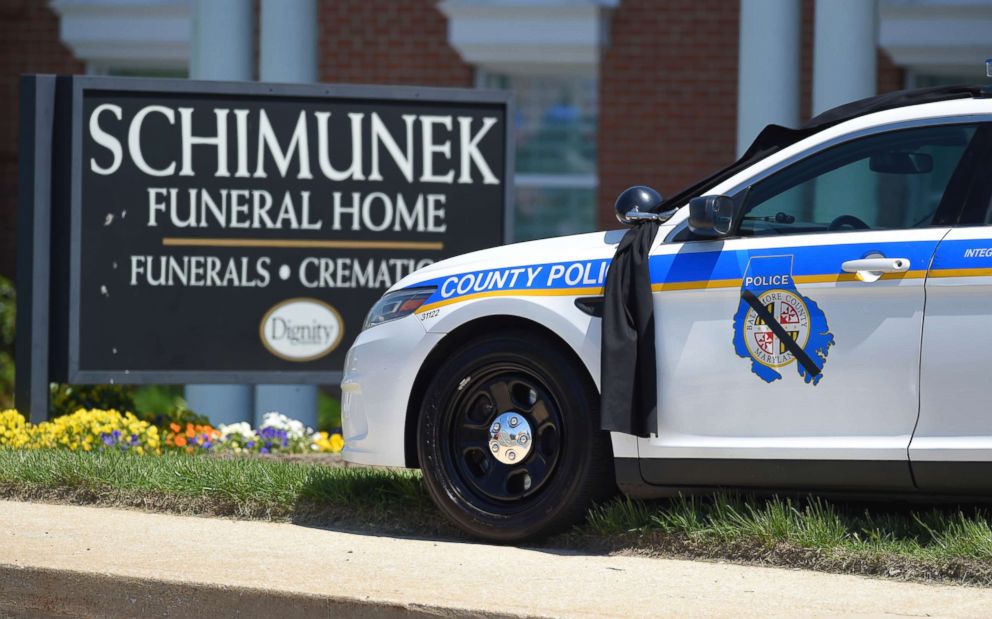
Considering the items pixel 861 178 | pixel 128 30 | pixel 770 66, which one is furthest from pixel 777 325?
pixel 128 30

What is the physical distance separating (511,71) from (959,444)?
25.7ft

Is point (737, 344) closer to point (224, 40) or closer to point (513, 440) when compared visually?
point (513, 440)

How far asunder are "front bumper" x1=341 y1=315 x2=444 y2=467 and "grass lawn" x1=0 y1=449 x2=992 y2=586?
0.35m

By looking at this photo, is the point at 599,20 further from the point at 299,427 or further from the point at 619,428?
the point at 619,428

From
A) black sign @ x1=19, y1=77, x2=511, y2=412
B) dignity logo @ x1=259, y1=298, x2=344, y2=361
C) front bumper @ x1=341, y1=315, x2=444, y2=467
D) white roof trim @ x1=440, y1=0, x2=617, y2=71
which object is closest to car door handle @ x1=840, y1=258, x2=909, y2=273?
front bumper @ x1=341, y1=315, x2=444, y2=467

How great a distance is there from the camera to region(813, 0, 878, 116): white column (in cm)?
947

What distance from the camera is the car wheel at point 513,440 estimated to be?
5461mm

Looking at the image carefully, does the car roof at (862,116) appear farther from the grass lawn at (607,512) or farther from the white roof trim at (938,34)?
the white roof trim at (938,34)

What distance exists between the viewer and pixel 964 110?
5.16 meters

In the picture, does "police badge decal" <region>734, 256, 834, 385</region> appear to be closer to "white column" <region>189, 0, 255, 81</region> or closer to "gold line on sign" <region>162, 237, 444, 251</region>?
A: "gold line on sign" <region>162, 237, 444, 251</region>

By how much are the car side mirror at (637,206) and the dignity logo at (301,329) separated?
3.39m

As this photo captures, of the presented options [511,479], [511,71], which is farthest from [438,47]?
[511,479]

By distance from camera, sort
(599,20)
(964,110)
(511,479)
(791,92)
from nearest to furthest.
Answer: (964,110) < (511,479) < (791,92) < (599,20)

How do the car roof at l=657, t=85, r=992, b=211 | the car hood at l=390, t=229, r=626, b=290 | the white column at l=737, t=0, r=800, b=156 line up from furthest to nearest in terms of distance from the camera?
the white column at l=737, t=0, r=800, b=156, the car hood at l=390, t=229, r=626, b=290, the car roof at l=657, t=85, r=992, b=211
